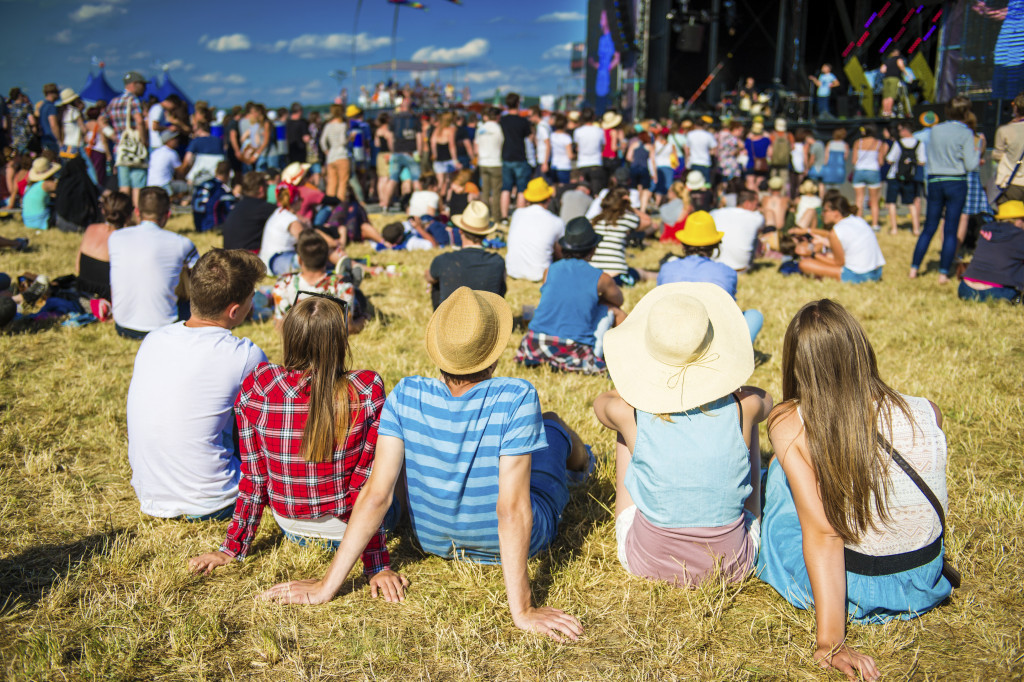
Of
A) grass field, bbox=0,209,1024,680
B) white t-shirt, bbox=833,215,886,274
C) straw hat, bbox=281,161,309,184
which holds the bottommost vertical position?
grass field, bbox=0,209,1024,680

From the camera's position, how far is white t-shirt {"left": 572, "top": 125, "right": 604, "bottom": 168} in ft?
36.9

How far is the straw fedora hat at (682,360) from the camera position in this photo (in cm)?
238

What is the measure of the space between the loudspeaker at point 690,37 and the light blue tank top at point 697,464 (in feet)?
76.7

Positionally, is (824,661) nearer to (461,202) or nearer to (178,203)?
(461,202)

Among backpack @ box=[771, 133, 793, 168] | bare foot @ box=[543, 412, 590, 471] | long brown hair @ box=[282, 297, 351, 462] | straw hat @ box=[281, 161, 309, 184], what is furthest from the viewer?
backpack @ box=[771, 133, 793, 168]

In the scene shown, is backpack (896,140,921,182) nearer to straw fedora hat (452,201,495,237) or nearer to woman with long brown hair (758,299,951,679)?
straw fedora hat (452,201,495,237)

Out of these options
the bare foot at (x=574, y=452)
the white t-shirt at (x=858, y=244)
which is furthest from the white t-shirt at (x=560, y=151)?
the bare foot at (x=574, y=452)

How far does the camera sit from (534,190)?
7734mm

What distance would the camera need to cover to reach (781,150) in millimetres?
13266

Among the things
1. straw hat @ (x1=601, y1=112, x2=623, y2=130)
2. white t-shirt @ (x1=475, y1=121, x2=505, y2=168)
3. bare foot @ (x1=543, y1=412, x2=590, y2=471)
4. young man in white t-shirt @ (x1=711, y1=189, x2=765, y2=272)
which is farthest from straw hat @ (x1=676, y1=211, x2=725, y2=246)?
straw hat @ (x1=601, y1=112, x2=623, y2=130)

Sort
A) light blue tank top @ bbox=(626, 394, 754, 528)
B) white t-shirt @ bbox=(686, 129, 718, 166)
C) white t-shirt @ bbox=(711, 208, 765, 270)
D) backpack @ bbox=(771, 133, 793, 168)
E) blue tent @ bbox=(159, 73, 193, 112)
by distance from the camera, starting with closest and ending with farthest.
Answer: light blue tank top @ bbox=(626, 394, 754, 528), white t-shirt @ bbox=(711, 208, 765, 270), white t-shirt @ bbox=(686, 129, 718, 166), backpack @ bbox=(771, 133, 793, 168), blue tent @ bbox=(159, 73, 193, 112)

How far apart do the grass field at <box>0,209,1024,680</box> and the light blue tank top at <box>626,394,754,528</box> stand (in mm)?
341

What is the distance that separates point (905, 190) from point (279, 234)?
9.39 metres

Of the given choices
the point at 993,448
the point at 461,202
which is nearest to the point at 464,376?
the point at 993,448
